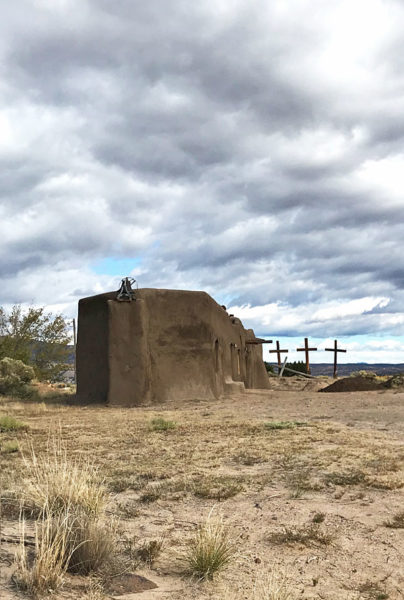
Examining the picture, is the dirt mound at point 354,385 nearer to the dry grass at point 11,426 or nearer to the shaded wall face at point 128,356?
the shaded wall face at point 128,356

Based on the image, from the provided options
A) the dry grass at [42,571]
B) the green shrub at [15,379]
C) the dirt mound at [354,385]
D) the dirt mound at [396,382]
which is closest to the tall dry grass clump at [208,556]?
the dry grass at [42,571]

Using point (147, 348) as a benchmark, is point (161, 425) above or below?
below

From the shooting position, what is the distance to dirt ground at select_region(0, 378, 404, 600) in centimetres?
369

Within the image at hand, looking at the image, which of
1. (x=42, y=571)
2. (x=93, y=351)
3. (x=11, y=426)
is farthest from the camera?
(x=93, y=351)

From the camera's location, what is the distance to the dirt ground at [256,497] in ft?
12.1

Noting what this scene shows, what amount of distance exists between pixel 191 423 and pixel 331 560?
7.06 m

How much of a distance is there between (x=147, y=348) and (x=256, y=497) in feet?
36.0

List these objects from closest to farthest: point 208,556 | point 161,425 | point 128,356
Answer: point 208,556 → point 161,425 → point 128,356

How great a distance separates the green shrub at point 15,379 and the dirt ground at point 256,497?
986 cm

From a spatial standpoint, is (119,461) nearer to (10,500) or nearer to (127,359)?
(10,500)

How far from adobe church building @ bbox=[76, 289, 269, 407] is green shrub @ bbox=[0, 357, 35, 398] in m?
3.92

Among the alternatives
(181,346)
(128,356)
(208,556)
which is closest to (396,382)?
(181,346)

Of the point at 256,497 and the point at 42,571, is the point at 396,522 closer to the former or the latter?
the point at 256,497

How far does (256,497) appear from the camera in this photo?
554cm
